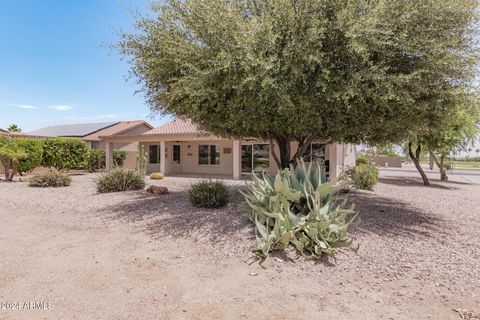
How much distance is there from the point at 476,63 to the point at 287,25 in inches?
181

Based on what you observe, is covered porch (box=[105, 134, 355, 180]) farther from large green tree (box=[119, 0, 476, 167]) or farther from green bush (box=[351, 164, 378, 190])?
large green tree (box=[119, 0, 476, 167])

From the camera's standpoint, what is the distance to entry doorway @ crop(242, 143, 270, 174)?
792 inches

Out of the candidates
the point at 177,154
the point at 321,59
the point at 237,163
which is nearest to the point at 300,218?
the point at 321,59

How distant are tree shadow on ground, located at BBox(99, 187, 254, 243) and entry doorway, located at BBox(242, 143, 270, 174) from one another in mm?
10007

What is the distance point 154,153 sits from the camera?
993 inches

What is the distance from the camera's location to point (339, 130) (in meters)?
8.00

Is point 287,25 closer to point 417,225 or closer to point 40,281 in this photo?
point 417,225

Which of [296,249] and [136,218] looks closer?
[296,249]

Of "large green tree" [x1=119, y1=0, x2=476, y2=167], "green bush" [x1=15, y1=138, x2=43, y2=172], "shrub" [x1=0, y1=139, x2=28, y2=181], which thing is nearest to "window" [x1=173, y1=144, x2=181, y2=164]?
"green bush" [x1=15, y1=138, x2=43, y2=172]

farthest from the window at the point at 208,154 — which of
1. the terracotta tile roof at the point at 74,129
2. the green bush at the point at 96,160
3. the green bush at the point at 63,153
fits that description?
the terracotta tile roof at the point at 74,129

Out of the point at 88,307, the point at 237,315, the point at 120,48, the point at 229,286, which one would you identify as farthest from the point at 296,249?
the point at 120,48

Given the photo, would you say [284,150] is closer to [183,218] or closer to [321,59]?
[321,59]

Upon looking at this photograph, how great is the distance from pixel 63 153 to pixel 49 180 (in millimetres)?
7882

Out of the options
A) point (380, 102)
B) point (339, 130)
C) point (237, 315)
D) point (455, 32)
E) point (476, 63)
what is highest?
point (455, 32)
